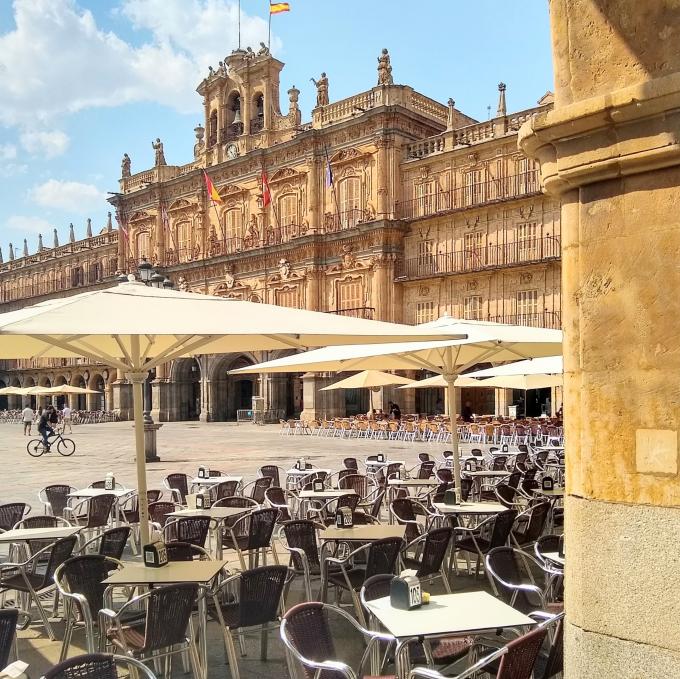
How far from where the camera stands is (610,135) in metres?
3.26

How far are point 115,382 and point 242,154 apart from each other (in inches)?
622

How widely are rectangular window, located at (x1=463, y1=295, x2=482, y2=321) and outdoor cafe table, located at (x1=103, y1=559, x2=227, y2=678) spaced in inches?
1008

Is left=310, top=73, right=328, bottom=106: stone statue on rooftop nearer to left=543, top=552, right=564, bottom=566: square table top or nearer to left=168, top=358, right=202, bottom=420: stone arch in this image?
left=168, top=358, right=202, bottom=420: stone arch

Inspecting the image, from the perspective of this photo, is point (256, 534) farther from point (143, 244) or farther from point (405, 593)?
point (143, 244)

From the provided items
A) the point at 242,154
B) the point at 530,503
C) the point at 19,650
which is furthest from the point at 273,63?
the point at 19,650

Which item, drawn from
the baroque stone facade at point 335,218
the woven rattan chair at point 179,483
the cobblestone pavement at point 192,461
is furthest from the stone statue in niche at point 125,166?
the woven rattan chair at point 179,483

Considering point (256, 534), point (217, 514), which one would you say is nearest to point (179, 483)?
point (217, 514)

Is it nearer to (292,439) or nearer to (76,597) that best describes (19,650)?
(76,597)

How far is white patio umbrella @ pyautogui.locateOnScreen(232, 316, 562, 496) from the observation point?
26.3 ft

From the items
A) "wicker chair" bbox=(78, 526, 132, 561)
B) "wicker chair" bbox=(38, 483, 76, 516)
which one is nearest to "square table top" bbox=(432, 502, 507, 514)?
"wicker chair" bbox=(78, 526, 132, 561)

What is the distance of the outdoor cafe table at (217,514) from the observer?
7.03m

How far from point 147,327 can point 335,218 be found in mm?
29639

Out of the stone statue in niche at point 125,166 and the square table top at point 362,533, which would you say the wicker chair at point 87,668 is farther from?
the stone statue in niche at point 125,166

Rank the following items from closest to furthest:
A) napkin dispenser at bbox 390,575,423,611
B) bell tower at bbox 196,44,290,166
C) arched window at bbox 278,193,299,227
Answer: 1. napkin dispenser at bbox 390,575,423,611
2. arched window at bbox 278,193,299,227
3. bell tower at bbox 196,44,290,166
